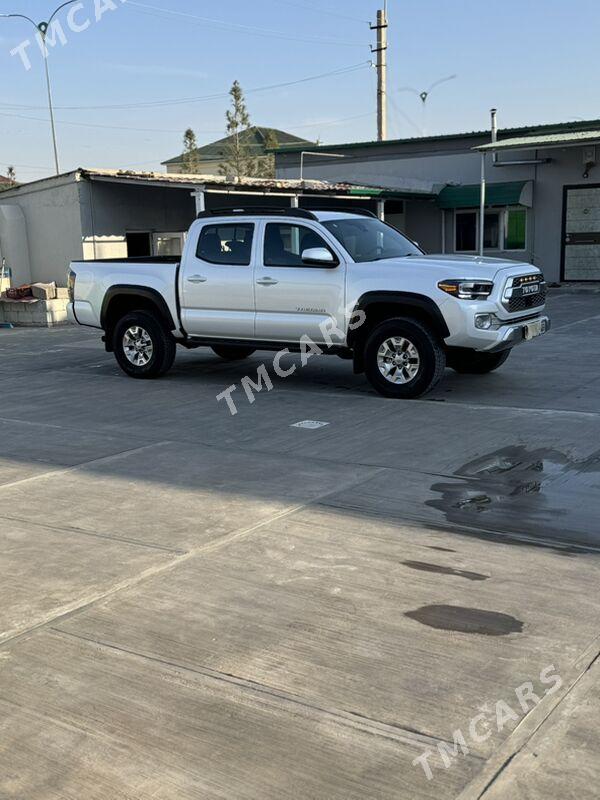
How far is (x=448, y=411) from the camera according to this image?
9125mm

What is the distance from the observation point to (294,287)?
1029cm

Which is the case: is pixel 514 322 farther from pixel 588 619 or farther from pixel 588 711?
pixel 588 711

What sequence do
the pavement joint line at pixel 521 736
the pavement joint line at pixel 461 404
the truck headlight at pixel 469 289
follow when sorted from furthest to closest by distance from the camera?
1. the truck headlight at pixel 469 289
2. the pavement joint line at pixel 461 404
3. the pavement joint line at pixel 521 736

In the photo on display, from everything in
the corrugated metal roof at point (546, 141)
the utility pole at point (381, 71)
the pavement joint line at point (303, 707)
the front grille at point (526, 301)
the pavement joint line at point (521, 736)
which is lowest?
the pavement joint line at point (521, 736)

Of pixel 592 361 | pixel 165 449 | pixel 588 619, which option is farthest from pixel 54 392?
pixel 588 619

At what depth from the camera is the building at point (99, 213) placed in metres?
20.8

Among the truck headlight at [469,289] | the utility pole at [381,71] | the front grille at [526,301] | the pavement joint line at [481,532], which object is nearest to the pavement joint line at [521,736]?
the pavement joint line at [481,532]

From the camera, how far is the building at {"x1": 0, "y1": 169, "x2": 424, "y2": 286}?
20.8 m

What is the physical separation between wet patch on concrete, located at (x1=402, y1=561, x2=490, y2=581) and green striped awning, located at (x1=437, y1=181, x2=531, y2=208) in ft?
77.0

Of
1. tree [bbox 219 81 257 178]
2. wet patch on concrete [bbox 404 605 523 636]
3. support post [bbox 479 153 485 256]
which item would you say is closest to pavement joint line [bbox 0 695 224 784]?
wet patch on concrete [bbox 404 605 523 636]

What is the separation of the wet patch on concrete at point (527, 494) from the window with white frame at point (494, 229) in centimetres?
2141

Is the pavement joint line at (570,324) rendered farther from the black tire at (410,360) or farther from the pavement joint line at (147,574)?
the pavement joint line at (147,574)

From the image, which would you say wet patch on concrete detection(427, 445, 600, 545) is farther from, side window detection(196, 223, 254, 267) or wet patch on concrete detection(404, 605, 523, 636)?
side window detection(196, 223, 254, 267)

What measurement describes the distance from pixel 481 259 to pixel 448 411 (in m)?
2.22
